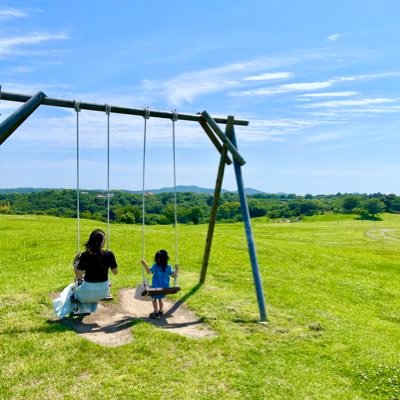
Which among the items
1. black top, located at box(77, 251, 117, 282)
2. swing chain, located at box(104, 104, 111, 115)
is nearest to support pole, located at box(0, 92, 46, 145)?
swing chain, located at box(104, 104, 111, 115)

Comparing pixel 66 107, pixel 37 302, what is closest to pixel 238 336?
pixel 37 302

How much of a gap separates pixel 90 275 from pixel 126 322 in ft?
5.13

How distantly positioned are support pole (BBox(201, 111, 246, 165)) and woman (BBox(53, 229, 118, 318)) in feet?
13.7

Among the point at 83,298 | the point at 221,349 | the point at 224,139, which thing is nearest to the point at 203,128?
the point at 224,139

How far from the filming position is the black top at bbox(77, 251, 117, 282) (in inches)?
362

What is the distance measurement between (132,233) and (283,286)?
39.6 ft

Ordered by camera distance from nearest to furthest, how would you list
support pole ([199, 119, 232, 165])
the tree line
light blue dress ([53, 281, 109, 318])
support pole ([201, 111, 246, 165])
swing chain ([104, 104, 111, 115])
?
A: light blue dress ([53, 281, 109, 318])
swing chain ([104, 104, 111, 115])
support pole ([201, 111, 246, 165])
support pole ([199, 119, 232, 165])
the tree line

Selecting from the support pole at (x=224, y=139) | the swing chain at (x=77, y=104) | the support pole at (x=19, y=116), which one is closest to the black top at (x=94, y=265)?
the support pole at (x=19, y=116)

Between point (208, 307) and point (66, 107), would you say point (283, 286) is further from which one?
point (66, 107)

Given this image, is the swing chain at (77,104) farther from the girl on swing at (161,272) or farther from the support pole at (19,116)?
the girl on swing at (161,272)

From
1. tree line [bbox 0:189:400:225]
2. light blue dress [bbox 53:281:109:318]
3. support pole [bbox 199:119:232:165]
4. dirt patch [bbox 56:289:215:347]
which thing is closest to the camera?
dirt patch [bbox 56:289:215:347]

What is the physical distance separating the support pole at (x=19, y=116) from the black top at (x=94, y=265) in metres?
3.12

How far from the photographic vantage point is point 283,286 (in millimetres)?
14516

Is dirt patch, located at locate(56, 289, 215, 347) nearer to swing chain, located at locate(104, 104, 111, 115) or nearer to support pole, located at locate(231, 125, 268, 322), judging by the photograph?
support pole, located at locate(231, 125, 268, 322)
